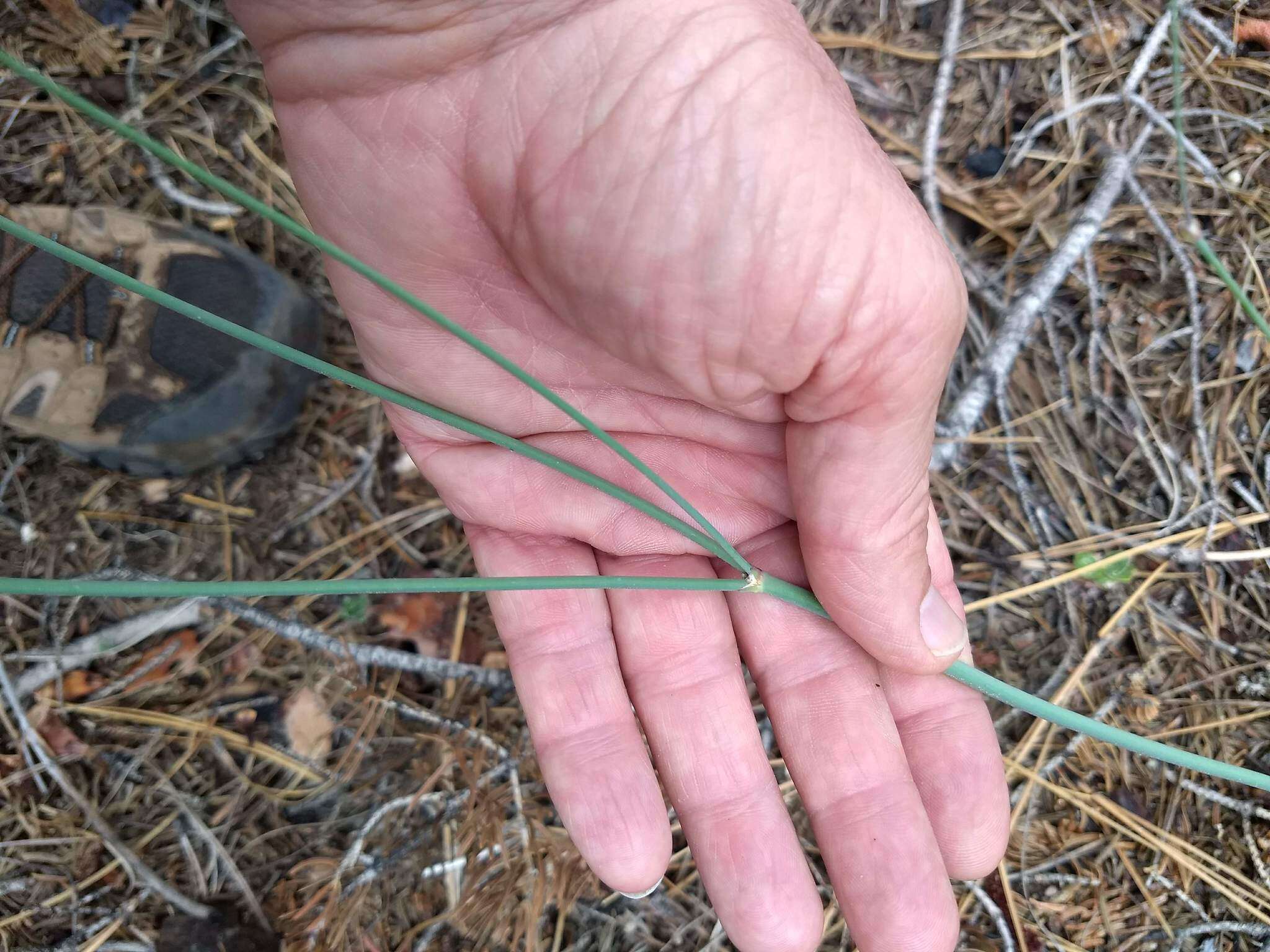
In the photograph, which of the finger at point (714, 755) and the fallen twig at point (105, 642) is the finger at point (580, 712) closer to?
the finger at point (714, 755)

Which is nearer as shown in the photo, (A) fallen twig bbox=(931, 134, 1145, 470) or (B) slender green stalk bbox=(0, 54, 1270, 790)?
(B) slender green stalk bbox=(0, 54, 1270, 790)

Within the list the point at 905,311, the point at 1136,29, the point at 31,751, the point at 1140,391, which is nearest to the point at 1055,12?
the point at 1136,29

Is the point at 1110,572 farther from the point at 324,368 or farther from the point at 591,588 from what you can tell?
the point at 324,368

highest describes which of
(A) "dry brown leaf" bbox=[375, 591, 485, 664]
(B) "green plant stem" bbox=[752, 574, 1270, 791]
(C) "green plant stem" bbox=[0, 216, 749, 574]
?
(C) "green plant stem" bbox=[0, 216, 749, 574]

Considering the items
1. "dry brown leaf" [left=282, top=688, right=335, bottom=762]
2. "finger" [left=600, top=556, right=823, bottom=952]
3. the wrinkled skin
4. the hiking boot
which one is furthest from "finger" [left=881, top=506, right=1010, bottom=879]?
the hiking boot

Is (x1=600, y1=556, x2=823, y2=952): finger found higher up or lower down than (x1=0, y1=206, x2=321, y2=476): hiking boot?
lower down

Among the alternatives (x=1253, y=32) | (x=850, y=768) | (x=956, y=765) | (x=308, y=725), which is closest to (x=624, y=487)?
(x=850, y=768)

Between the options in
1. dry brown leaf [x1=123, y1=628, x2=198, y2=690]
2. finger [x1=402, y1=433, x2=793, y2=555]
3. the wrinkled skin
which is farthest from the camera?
dry brown leaf [x1=123, y1=628, x2=198, y2=690]

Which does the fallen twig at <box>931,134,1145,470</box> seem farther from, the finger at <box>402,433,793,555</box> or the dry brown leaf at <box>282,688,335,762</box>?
the dry brown leaf at <box>282,688,335,762</box>

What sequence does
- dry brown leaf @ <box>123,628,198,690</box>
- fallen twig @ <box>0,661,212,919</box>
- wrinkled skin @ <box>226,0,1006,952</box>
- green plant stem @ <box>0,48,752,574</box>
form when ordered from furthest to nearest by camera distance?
dry brown leaf @ <box>123,628,198,690</box> < fallen twig @ <box>0,661,212,919</box> < wrinkled skin @ <box>226,0,1006,952</box> < green plant stem @ <box>0,48,752,574</box>
